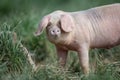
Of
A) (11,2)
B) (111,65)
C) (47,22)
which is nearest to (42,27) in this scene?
(47,22)

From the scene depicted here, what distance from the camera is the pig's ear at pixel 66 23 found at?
21.5 feet

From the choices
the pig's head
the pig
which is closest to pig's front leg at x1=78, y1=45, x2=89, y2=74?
the pig

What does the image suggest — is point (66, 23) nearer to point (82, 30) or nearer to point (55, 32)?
point (55, 32)

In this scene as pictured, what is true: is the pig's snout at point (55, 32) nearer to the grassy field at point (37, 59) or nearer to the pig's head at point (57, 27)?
the pig's head at point (57, 27)

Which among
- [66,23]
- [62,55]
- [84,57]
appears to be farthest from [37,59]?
[66,23]

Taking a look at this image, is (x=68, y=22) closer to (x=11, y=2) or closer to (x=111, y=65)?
(x=111, y=65)

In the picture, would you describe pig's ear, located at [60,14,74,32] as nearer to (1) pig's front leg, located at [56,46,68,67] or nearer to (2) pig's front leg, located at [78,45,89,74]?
(2) pig's front leg, located at [78,45,89,74]

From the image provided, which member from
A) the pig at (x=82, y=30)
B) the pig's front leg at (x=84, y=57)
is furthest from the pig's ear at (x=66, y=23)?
the pig's front leg at (x=84, y=57)

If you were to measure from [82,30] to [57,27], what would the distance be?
0.41 meters

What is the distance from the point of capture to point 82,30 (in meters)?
6.81

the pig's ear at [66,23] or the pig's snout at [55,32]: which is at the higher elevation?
the pig's ear at [66,23]

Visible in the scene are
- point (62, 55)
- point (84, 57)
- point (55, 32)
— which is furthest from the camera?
point (62, 55)

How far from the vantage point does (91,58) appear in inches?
300

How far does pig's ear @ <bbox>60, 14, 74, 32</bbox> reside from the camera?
6.55 metres
